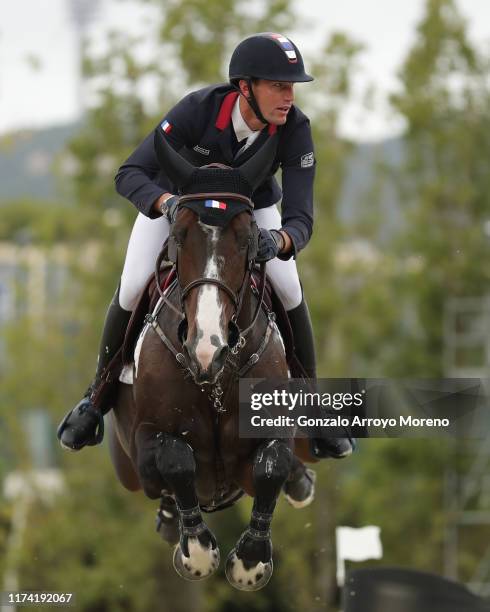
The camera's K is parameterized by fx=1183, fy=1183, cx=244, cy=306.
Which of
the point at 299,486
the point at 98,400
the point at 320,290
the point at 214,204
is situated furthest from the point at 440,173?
the point at 214,204

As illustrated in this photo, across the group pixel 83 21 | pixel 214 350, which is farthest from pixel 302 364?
pixel 83 21

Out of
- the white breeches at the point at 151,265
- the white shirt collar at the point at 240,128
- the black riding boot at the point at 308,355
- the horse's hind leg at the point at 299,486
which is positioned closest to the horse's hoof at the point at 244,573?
the black riding boot at the point at 308,355

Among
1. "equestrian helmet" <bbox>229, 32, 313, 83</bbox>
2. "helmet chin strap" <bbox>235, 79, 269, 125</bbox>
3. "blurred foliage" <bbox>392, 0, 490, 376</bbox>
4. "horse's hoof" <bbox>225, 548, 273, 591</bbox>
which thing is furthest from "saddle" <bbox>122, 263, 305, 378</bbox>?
"blurred foliage" <bbox>392, 0, 490, 376</bbox>

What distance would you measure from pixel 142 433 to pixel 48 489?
2289 cm

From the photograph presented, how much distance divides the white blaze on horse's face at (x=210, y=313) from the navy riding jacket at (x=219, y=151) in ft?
1.62

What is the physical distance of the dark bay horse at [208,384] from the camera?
198 inches

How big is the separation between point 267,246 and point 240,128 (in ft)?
2.34

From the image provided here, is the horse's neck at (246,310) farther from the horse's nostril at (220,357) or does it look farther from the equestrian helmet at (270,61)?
the equestrian helmet at (270,61)

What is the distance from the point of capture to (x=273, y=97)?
538 centimetres

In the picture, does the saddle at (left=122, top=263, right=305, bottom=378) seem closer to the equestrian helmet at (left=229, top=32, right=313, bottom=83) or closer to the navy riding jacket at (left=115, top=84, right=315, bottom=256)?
the navy riding jacket at (left=115, top=84, right=315, bottom=256)

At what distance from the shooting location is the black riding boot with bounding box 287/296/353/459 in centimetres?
625

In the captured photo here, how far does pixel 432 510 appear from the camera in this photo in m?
24.8

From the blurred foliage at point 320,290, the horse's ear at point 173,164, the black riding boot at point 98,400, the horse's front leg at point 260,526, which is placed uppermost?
the blurred foliage at point 320,290

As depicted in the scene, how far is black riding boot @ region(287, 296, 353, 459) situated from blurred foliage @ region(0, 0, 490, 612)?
17.1 meters
